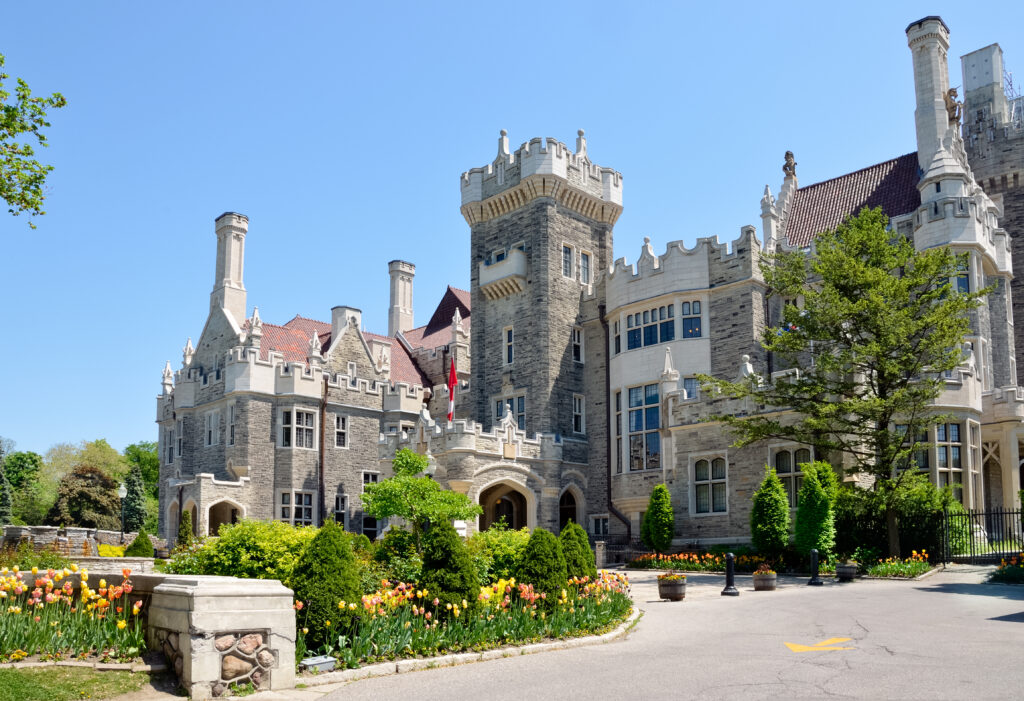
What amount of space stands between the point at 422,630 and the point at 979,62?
123ft

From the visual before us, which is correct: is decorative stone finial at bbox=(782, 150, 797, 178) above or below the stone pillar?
above

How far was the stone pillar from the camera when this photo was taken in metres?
8.67

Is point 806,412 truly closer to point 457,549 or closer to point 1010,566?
point 1010,566

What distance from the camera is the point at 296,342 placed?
43750 millimetres

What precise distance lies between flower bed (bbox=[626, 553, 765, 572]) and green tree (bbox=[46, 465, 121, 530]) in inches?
1501

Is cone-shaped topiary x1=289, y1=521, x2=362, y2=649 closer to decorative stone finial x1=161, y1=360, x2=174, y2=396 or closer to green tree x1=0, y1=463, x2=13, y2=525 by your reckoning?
decorative stone finial x1=161, y1=360, x2=174, y2=396

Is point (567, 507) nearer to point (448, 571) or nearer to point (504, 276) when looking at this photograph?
point (504, 276)

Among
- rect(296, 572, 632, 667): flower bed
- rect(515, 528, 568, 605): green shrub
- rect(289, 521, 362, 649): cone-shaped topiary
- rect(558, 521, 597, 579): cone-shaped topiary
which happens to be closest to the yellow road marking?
rect(296, 572, 632, 667): flower bed

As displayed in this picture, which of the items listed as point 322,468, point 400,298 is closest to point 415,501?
point 322,468

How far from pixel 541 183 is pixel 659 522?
14.8 meters

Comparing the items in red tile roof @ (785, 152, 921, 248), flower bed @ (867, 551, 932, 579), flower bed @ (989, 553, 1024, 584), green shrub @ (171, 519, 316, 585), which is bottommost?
flower bed @ (867, 551, 932, 579)

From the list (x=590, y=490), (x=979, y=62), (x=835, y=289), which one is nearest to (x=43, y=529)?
(x=590, y=490)

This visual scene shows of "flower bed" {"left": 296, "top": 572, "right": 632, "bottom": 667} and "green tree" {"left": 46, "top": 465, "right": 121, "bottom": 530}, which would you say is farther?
"green tree" {"left": 46, "top": 465, "right": 121, "bottom": 530}

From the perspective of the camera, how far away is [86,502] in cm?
5444
